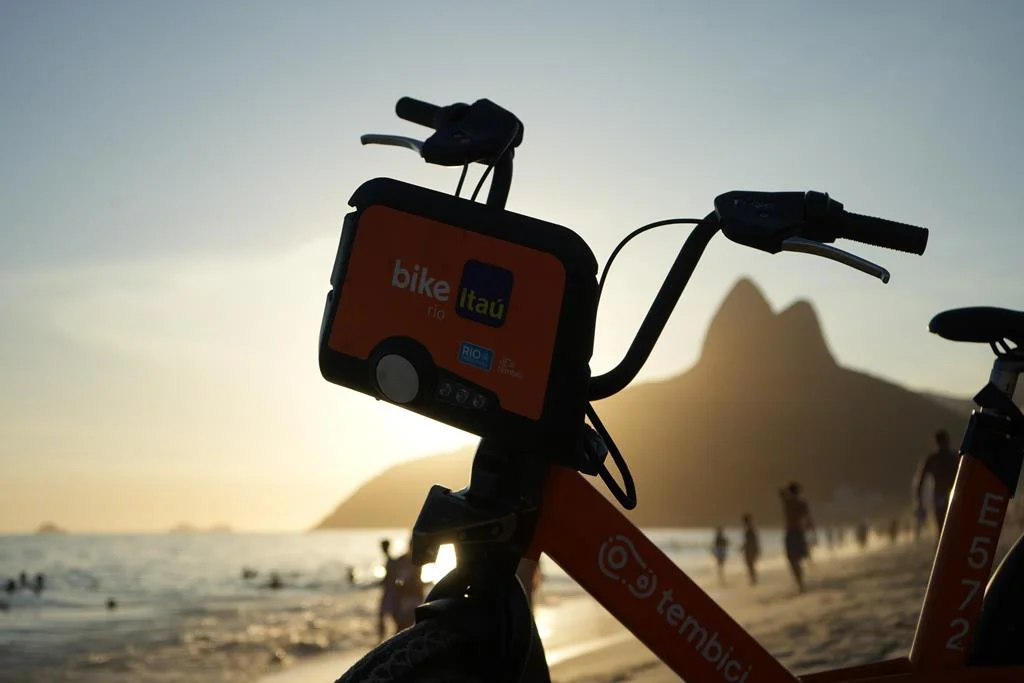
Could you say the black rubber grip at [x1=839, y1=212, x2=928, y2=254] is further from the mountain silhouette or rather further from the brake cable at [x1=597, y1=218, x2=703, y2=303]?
the mountain silhouette

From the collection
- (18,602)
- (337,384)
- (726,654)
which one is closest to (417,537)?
(337,384)

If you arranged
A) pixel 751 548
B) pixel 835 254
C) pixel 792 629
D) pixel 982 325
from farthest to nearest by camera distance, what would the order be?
pixel 751 548 < pixel 792 629 < pixel 982 325 < pixel 835 254

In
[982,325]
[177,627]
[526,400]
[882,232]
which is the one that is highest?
[882,232]

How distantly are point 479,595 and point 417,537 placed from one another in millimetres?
177

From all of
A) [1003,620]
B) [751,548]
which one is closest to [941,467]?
[1003,620]

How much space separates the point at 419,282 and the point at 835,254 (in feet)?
2.80

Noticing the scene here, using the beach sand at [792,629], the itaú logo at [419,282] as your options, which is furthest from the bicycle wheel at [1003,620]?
the beach sand at [792,629]

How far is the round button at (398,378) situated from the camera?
163cm

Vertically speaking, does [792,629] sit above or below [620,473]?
below

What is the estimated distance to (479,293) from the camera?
5.32 feet

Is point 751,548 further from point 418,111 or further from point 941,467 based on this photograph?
point 418,111

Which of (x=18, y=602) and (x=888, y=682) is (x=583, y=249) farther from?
(x=18, y=602)

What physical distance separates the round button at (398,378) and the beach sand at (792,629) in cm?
556

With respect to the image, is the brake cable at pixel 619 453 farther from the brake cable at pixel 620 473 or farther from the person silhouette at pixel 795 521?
the person silhouette at pixel 795 521
